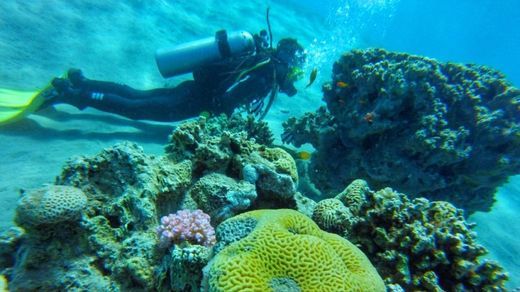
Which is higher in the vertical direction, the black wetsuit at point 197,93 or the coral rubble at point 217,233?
the black wetsuit at point 197,93

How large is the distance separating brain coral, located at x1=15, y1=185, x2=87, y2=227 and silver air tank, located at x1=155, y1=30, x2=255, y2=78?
199 inches

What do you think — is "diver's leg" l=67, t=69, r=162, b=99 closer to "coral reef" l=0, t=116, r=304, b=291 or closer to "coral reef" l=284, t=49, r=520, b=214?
"coral reef" l=0, t=116, r=304, b=291

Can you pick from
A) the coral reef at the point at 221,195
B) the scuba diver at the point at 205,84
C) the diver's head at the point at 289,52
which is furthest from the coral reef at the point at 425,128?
the coral reef at the point at 221,195

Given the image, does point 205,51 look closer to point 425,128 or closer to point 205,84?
point 205,84

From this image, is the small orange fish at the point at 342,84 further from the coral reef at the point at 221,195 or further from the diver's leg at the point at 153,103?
the coral reef at the point at 221,195

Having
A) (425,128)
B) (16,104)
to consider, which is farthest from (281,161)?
(16,104)

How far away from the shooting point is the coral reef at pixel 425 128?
16.5ft

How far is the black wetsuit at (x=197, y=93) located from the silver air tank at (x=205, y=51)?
20cm

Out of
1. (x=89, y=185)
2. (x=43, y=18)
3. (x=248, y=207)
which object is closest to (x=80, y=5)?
(x=43, y=18)

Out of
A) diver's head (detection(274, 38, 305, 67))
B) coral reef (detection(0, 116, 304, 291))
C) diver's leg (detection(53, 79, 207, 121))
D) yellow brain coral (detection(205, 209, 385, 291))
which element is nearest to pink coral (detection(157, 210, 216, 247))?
coral reef (detection(0, 116, 304, 291))

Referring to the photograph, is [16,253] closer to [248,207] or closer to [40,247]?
[40,247]

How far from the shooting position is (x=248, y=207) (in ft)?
10.8

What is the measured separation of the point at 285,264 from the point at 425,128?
411 centimetres

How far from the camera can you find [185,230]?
254 centimetres
